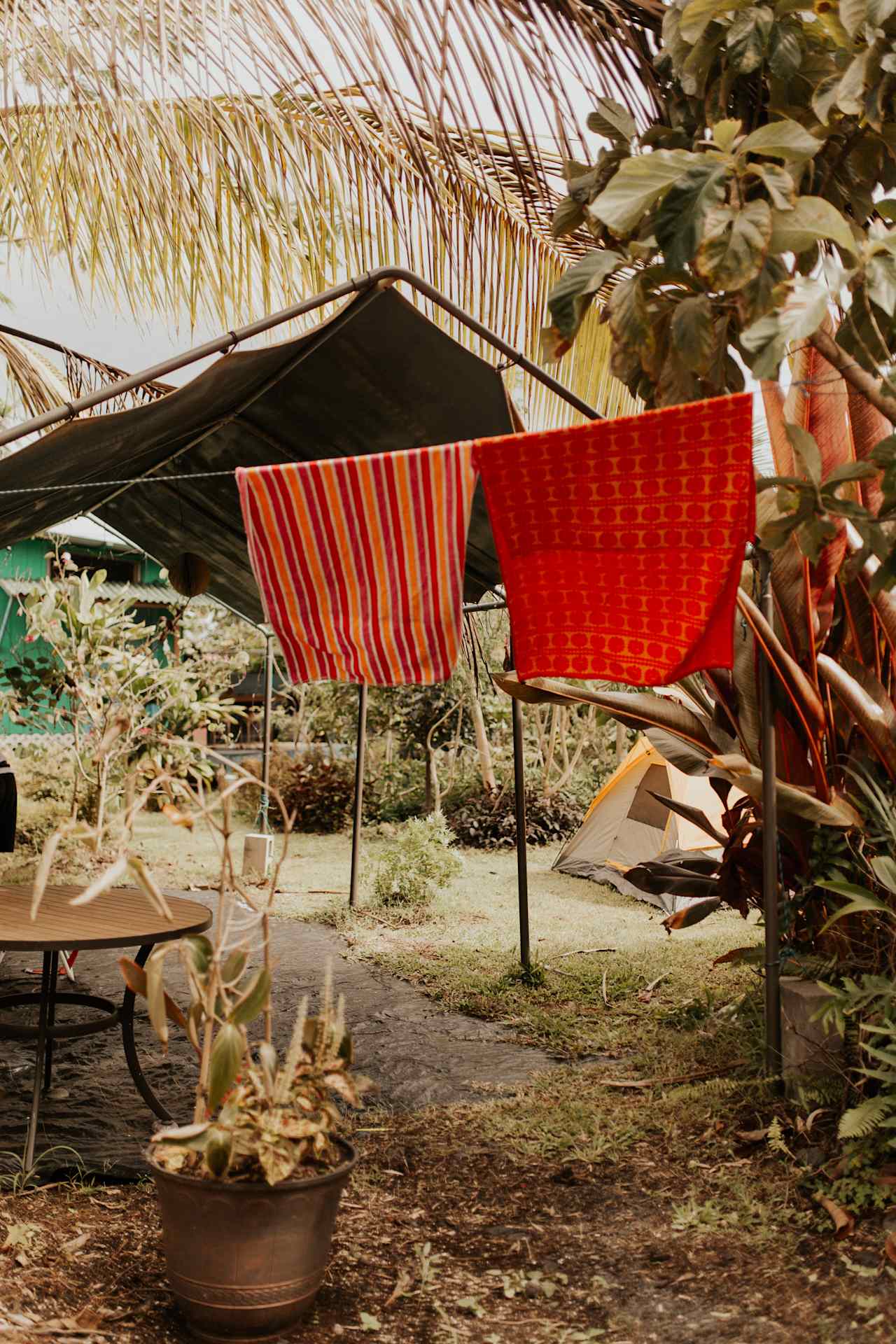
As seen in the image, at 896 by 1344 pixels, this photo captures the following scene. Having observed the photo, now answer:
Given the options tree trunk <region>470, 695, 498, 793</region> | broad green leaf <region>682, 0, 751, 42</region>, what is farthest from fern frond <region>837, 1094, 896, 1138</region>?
tree trunk <region>470, 695, 498, 793</region>

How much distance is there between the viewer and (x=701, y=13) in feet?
8.02

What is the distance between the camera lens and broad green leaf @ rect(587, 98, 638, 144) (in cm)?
277

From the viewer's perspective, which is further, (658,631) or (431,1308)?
(658,631)

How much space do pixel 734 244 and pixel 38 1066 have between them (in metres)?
2.90

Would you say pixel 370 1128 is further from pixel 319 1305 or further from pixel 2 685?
pixel 2 685

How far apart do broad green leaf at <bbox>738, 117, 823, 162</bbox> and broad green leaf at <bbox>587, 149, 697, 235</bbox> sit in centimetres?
12

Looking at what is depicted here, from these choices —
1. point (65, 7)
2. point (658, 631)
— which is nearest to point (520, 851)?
point (658, 631)

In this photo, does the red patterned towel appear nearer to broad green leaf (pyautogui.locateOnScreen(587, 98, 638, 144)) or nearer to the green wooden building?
broad green leaf (pyautogui.locateOnScreen(587, 98, 638, 144))

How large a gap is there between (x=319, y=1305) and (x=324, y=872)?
646 centimetres

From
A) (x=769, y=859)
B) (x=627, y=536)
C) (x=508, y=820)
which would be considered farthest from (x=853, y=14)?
(x=508, y=820)

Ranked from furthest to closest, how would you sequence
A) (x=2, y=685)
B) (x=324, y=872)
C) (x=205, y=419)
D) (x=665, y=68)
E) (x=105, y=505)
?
(x=2, y=685) < (x=324, y=872) < (x=105, y=505) < (x=205, y=419) < (x=665, y=68)

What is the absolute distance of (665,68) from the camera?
10.4 ft

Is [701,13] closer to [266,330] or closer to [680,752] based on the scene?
[266,330]

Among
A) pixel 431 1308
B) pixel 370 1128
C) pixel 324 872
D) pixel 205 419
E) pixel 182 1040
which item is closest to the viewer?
pixel 431 1308
